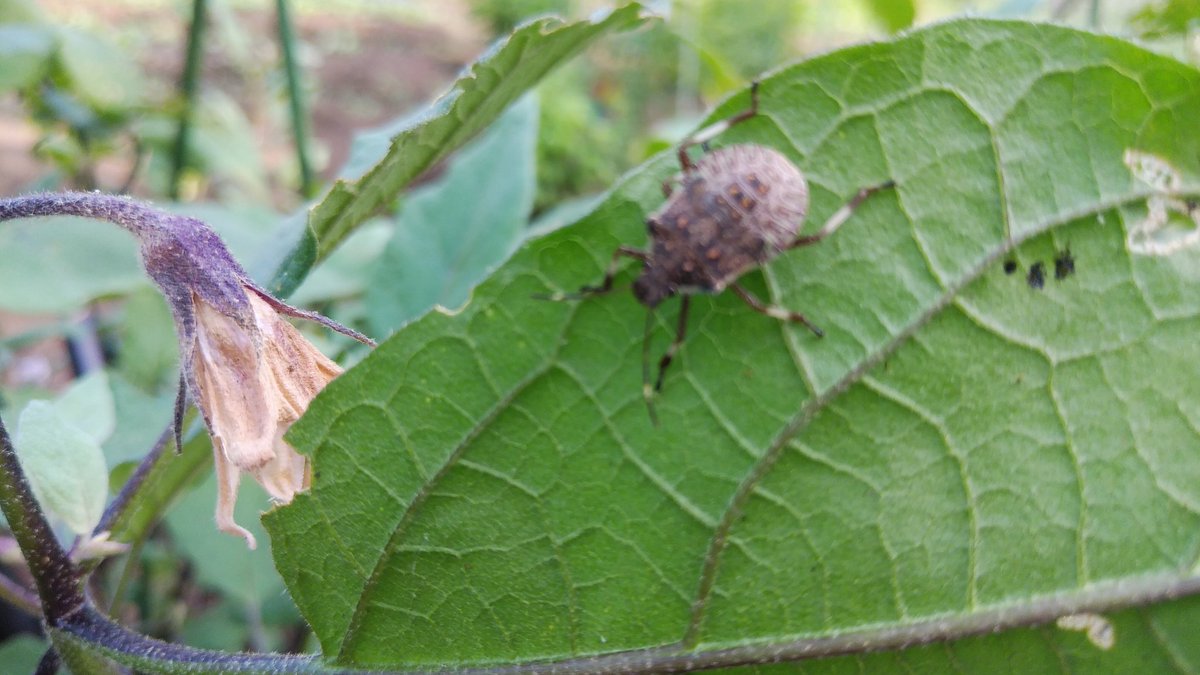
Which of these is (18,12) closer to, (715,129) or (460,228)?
(460,228)

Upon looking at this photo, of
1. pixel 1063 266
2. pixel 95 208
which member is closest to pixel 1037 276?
pixel 1063 266

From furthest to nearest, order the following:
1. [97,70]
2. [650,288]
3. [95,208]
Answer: [97,70] → [650,288] → [95,208]

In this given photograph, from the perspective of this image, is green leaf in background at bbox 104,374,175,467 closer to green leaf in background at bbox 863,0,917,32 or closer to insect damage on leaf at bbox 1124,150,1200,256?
insect damage on leaf at bbox 1124,150,1200,256

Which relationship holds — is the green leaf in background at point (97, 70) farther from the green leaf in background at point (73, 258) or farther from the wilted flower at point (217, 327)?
the wilted flower at point (217, 327)

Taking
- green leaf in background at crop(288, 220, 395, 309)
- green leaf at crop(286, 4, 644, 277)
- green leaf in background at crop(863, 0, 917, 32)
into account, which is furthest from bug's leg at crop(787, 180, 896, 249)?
green leaf in background at crop(863, 0, 917, 32)

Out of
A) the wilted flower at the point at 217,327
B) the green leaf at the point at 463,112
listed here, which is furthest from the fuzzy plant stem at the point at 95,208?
the green leaf at the point at 463,112

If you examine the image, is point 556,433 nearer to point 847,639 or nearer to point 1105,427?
point 847,639
